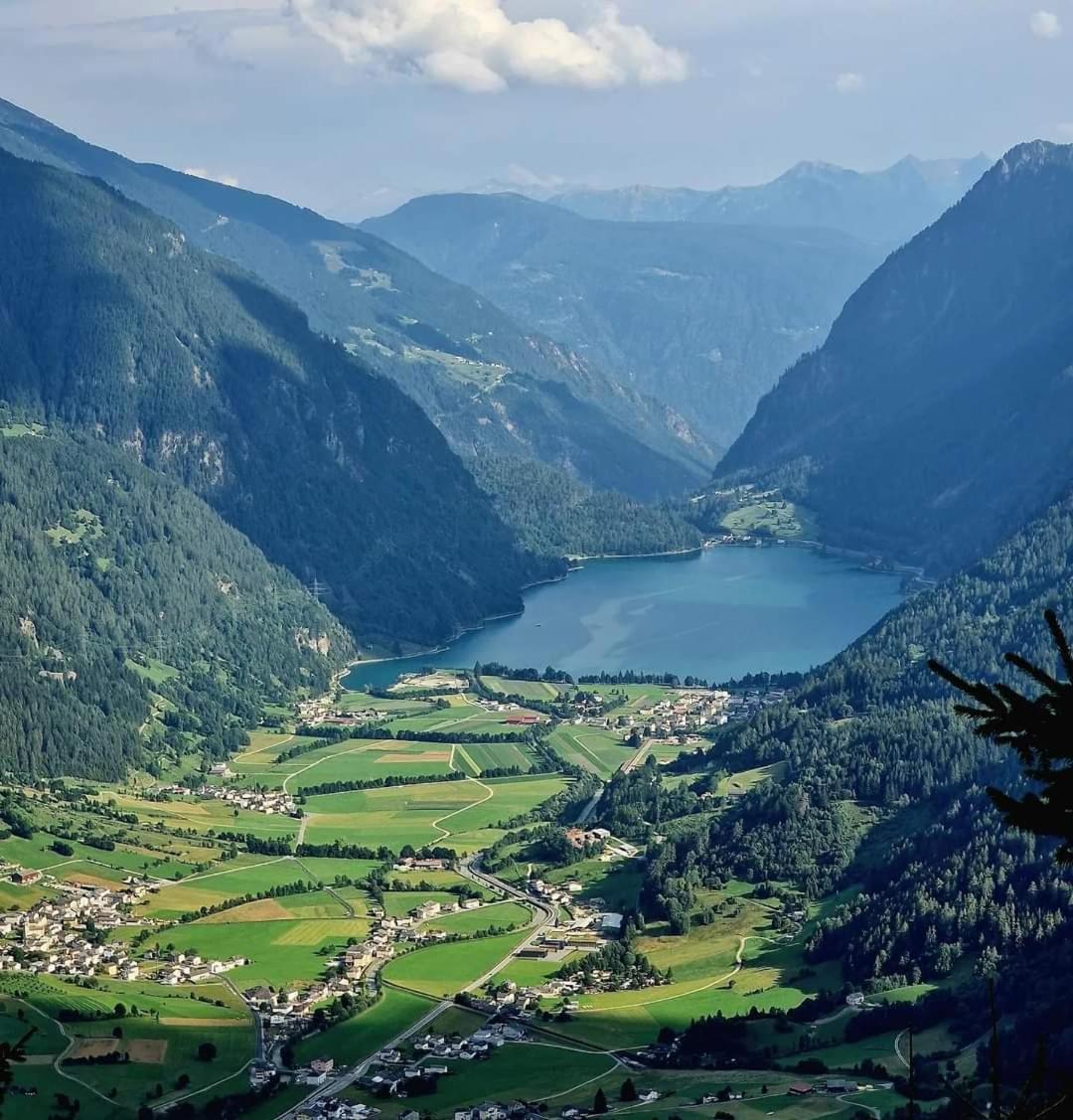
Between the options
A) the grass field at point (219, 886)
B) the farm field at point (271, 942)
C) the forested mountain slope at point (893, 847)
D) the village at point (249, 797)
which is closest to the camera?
the forested mountain slope at point (893, 847)

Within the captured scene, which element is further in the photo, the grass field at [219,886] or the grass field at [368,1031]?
the grass field at [219,886]

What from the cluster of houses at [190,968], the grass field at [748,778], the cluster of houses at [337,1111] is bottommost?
the cluster of houses at [190,968]

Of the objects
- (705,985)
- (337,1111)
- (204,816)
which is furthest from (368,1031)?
(204,816)

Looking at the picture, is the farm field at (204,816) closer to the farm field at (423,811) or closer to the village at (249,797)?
the village at (249,797)

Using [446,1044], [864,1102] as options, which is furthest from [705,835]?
[864,1102]

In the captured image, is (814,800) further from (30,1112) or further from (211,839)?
(30,1112)

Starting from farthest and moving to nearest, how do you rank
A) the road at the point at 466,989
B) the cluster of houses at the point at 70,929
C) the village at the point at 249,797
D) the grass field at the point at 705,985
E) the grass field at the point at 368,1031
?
the village at the point at 249,797 < the cluster of houses at the point at 70,929 < the grass field at the point at 705,985 < the grass field at the point at 368,1031 < the road at the point at 466,989

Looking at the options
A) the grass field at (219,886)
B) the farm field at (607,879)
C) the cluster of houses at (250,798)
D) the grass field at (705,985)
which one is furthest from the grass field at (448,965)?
the cluster of houses at (250,798)
